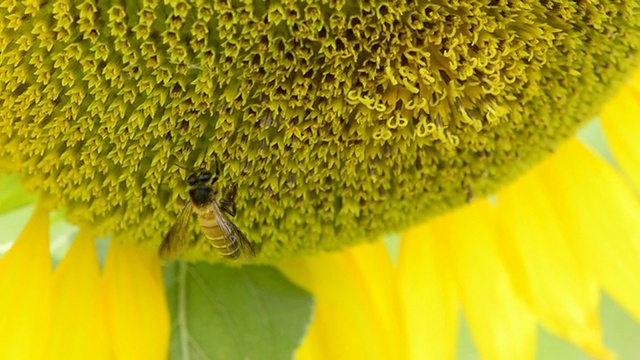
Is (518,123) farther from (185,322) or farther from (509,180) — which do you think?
(185,322)

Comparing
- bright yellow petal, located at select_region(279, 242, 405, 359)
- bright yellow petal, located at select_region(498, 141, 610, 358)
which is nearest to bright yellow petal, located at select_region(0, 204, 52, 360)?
bright yellow petal, located at select_region(279, 242, 405, 359)

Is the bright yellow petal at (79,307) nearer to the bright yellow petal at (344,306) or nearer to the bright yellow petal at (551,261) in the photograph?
the bright yellow petal at (344,306)

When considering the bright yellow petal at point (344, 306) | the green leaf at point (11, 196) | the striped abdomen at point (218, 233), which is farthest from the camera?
the bright yellow petal at point (344, 306)

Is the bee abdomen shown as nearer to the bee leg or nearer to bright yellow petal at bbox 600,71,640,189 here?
the bee leg

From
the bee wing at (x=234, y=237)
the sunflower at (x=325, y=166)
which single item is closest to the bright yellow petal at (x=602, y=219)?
the sunflower at (x=325, y=166)

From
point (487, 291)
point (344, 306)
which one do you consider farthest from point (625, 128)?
point (344, 306)

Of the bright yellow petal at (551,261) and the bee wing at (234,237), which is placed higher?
the bee wing at (234,237)

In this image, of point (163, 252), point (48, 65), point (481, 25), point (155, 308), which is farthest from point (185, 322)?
point (481, 25)
